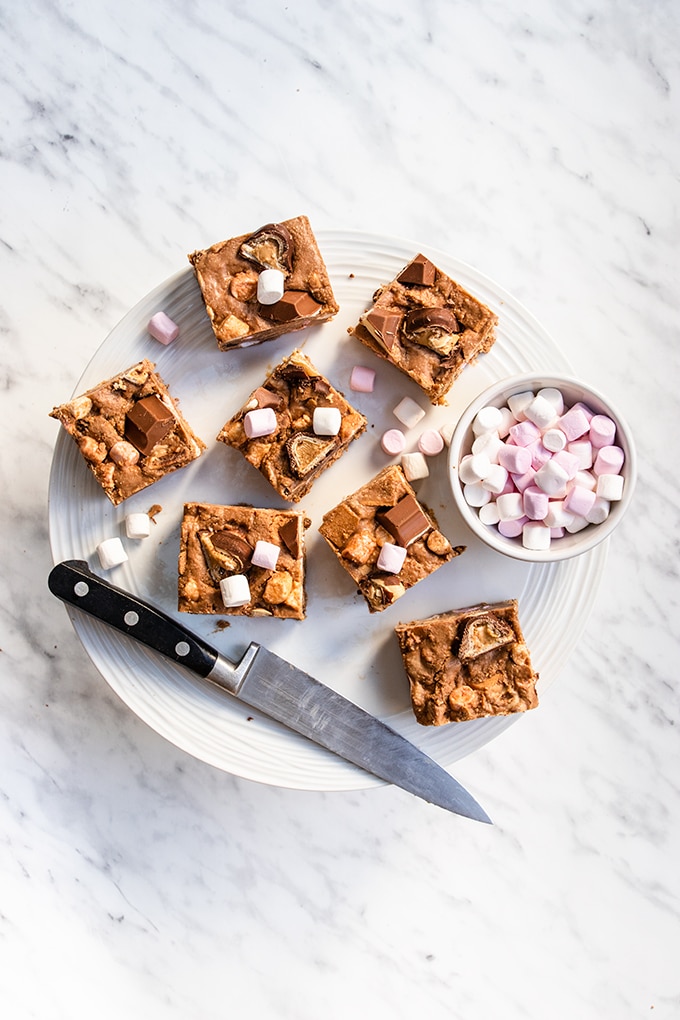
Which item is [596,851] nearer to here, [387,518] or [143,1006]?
[387,518]

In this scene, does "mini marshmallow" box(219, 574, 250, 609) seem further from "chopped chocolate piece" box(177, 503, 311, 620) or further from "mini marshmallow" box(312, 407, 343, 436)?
"mini marshmallow" box(312, 407, 343, 436)

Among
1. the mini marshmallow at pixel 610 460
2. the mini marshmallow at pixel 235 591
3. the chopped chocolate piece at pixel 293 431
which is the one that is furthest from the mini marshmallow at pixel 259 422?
the mini marshmallow at pixel 610 460

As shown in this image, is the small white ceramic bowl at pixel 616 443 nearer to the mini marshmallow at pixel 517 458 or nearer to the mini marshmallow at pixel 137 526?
the mini marshmallow at pixel 517 458

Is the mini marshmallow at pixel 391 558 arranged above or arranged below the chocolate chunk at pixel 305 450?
below

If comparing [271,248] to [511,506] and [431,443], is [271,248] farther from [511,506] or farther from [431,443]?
[511,506]

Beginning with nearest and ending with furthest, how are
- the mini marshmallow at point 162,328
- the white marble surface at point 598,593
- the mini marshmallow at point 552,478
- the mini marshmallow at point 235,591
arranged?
the mini marshmallow at point 552,478, the mini marshmallow at point 235,591, the mini marshmallow at point 162,328, the white marble surface at point 598,593

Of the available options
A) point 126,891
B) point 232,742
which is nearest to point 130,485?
point 232,742
